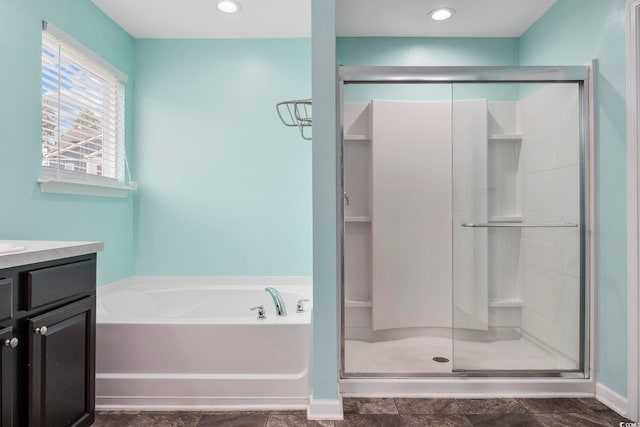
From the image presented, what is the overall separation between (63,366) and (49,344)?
5.5 inches

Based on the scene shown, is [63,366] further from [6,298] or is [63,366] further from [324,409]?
[324,409]

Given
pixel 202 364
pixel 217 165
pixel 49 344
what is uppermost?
pixel 217 165

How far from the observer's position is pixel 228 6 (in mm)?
2445

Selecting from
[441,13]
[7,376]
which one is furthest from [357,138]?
[7,376]

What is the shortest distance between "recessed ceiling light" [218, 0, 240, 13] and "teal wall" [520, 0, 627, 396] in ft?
6.81

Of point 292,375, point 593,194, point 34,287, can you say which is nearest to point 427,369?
point 292,375

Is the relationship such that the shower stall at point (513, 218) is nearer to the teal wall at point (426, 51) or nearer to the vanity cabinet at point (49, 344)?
the teal wall at point (426, 51)

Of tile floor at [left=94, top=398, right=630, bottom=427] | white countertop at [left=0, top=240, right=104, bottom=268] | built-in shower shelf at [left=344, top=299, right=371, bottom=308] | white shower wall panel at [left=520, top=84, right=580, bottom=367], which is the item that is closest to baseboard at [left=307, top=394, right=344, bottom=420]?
tile floor at [left=94, top=398, right=630, bottom=427]

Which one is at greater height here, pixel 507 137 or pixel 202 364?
pixel 507 137

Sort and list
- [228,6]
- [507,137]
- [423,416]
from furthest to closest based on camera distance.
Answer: [228,6]
[507,137]
[423,416]

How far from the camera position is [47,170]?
2100mm

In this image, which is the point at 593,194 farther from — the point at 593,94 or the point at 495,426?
the point at 495,426

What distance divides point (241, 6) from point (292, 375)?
2276 millimetres

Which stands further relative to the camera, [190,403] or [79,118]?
[79,118]
